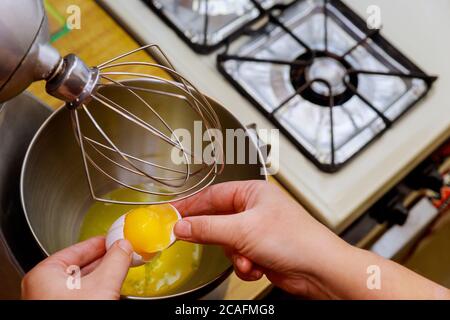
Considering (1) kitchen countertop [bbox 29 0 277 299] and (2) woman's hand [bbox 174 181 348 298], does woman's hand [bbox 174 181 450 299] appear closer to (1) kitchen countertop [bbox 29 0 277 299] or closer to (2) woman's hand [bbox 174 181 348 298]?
(2) woman's hand [bbox 174 181 348 298]

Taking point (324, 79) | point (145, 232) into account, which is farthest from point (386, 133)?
point (145, 232)

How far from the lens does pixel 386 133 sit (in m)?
0.76

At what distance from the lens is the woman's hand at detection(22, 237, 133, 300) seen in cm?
49

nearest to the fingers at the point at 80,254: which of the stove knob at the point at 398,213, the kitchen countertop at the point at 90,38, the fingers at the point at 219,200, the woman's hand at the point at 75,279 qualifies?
the woman's hand at the point at 75,279

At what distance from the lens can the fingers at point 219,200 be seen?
1.99 ft

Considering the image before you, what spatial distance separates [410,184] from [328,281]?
356 millimetres

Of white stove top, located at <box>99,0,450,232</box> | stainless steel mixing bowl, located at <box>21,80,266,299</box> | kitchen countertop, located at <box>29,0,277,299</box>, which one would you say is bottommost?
white stove top, located at <box>99,0,450,232</box>

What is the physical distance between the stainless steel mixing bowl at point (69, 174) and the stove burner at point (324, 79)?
0.56 feet

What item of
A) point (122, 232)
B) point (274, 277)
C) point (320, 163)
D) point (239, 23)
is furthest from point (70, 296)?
point (239, 23)

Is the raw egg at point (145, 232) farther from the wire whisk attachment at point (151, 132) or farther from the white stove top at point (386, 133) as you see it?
the white stove top at point (386, 133)

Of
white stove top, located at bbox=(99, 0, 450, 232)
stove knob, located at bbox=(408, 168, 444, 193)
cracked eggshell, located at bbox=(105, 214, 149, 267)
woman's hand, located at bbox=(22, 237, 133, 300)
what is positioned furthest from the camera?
stove knob, located at bbox=(408, 168, 444, 193)

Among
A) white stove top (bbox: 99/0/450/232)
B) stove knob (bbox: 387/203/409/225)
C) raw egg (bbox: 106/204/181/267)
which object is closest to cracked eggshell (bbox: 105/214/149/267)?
raw egg (bbox: 106/204/181/267)

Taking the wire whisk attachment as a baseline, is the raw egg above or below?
below

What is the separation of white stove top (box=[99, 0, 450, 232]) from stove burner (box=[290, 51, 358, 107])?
0.25ft
